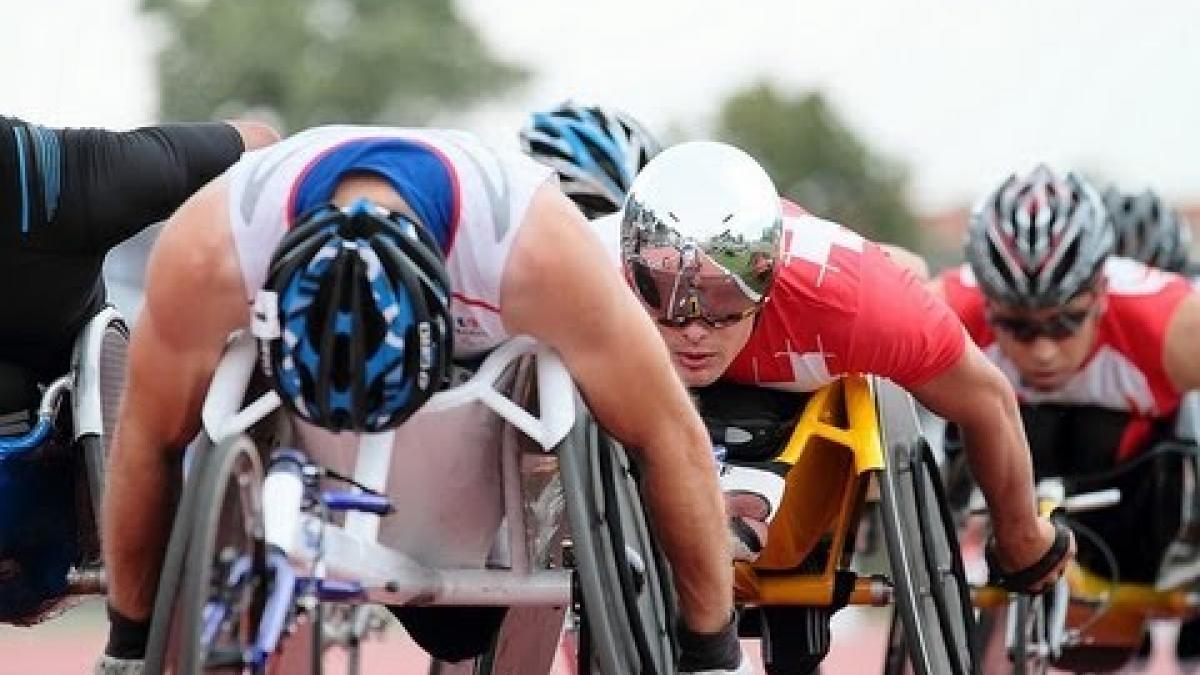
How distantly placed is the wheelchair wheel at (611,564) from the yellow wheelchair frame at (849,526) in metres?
1.06

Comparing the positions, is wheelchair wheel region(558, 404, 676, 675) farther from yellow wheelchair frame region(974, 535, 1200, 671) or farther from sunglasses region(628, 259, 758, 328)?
yellow wheelchair frame region(974, 535, 1200, 671)

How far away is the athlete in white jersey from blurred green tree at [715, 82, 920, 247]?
157ft

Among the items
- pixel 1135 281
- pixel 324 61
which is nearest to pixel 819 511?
pixel 1135 281

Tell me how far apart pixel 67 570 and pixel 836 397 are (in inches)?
81.6

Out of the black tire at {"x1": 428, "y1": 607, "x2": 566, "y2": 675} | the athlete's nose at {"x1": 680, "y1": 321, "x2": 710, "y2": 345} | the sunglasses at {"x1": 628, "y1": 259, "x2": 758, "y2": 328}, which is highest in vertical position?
the sunglasses at {"x1": 628, "y1": 259, "x2": 758, "y2": 328}

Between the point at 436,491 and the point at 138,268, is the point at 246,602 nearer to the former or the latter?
the point at 436,491

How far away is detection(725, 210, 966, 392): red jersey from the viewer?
7.55m

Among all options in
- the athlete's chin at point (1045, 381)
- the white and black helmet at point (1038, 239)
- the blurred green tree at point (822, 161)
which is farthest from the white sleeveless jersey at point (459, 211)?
the blurred green tree at point (822, 161)

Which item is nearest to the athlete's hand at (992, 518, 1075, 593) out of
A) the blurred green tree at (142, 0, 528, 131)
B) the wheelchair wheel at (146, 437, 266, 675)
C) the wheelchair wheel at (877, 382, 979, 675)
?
the wheelchair wheel at (877, 382, 979, 675)

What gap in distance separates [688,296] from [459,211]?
1397 mm

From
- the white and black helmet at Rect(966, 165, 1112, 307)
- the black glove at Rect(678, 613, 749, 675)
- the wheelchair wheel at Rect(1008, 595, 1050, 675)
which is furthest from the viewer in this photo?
the white and black helmet at Rect(966, 165, 1112, 307)

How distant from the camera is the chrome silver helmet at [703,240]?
7164mm

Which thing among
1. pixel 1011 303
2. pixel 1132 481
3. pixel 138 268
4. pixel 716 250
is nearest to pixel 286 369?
pixel 716 250

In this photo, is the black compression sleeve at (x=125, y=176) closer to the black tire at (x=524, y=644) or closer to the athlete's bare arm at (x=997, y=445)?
the black tire at (x=524, y=644)
